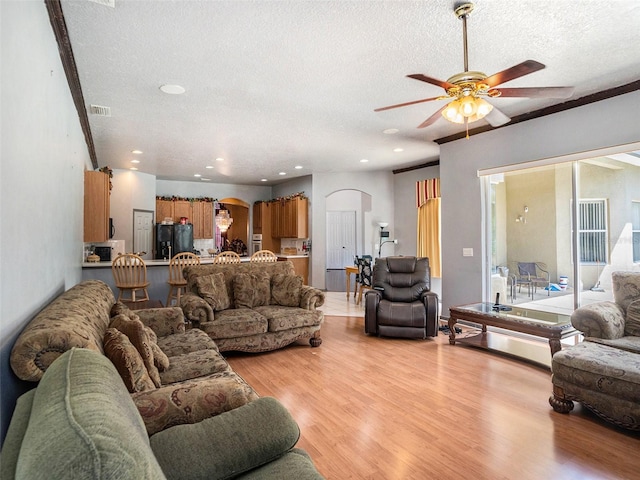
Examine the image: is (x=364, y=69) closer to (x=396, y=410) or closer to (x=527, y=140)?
(x=527, y=140)

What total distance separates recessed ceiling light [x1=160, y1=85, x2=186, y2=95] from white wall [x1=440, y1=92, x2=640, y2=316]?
369 centimetres

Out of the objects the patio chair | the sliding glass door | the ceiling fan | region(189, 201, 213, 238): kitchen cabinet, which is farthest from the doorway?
the ceiling fan

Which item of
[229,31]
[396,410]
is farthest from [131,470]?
[229,31]

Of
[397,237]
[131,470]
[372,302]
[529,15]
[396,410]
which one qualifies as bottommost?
[396,410]

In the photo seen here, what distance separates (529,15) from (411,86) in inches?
47.7

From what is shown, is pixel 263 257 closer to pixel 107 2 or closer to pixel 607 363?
pixel 107 2

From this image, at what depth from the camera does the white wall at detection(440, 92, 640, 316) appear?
371cm

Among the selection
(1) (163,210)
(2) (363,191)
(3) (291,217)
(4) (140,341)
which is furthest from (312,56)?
(1) (163,210)

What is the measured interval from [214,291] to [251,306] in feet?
1.63

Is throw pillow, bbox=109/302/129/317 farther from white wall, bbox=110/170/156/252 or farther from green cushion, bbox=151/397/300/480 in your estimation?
white wall, bbox=110/170/156/252

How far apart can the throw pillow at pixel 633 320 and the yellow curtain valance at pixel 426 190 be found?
4066mm

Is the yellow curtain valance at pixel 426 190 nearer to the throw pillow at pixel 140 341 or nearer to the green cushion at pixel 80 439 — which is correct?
the throw pillow at pixel 140 341

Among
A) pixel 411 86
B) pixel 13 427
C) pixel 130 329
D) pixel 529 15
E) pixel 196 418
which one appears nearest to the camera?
pixel 13 427

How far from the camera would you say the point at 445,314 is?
5516 millimetres
